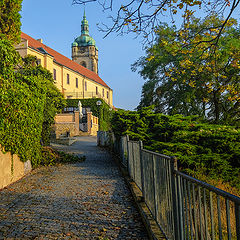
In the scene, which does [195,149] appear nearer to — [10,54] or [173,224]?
[173,224]

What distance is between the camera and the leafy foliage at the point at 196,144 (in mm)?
6770

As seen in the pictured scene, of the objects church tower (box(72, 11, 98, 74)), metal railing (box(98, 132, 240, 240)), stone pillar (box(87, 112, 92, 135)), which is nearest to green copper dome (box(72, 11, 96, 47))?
church tower (box(72, 11, 98, 74))

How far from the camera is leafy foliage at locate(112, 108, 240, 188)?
6.77 meters

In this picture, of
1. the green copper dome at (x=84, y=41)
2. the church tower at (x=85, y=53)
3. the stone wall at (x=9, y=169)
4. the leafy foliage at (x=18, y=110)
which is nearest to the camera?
the leafy foliage at (x=18, y=110)

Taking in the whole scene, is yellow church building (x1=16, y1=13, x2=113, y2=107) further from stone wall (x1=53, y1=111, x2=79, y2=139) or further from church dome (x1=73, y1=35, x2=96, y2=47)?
stone wall (x1=53, y1=111, x2=79, y2=139)

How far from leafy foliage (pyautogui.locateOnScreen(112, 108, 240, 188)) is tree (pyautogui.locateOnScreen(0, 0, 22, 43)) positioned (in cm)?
1144

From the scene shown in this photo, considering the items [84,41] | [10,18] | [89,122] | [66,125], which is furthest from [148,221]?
[84,41]

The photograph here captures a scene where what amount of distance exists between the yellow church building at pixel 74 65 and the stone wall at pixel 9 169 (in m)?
8.31

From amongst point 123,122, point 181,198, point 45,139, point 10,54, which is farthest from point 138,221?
point 45,139

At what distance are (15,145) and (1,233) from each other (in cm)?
408

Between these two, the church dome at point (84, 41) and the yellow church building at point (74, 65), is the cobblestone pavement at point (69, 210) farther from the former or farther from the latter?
the church dome at point (84, 41)

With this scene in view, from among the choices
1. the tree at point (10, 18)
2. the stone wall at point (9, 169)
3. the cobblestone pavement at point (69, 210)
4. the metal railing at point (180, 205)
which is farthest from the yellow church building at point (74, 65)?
the metal railing at point (180, 205)

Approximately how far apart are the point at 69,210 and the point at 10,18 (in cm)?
1502

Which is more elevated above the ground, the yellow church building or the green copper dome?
the green copper dome
